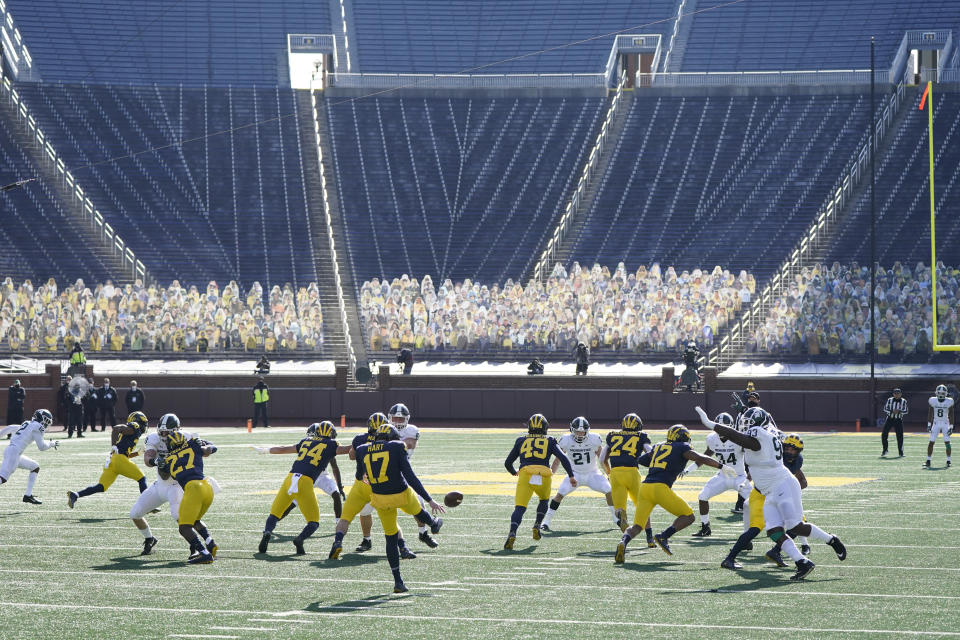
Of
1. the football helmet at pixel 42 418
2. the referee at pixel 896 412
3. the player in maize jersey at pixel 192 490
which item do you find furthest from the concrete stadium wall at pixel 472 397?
the player in maize jersey at pixel 192 490

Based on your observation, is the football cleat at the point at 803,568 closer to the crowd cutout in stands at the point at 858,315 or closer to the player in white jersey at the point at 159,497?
the player in white jersey at the point at 159,497

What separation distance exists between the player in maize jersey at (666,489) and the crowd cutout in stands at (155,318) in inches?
1148

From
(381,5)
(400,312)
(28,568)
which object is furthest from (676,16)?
(28,568)

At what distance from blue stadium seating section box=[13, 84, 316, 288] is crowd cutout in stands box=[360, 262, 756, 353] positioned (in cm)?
411

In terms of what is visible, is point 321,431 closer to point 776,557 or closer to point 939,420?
point 776,557

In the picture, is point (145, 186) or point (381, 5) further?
point (381, 5)

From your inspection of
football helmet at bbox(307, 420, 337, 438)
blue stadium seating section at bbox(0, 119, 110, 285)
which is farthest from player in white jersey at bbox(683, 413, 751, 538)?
blue stadium seating section at bbox(0, 119, 110, 285)

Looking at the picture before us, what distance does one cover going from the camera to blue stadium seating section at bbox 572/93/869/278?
45.8 meters

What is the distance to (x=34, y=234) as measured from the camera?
4741 cm

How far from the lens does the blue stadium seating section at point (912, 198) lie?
43.7 meters

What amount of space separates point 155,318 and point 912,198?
2582cm

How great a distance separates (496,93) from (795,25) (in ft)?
42.8

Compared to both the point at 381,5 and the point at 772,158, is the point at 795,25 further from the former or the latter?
the point at 381,5

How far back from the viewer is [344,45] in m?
58.2
